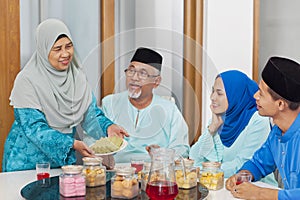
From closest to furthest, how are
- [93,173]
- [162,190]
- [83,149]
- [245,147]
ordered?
1. [162,190]
2. [93,173]
3. [83,149]
4. [245,147]

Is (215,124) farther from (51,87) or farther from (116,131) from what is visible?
(51,87)

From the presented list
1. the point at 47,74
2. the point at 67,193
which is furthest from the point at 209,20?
the point at 67,193

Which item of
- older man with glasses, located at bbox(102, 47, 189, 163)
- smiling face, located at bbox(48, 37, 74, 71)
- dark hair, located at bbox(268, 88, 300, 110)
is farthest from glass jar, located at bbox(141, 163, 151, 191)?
smiling face, located at bbox(48, 37, 74, 71)

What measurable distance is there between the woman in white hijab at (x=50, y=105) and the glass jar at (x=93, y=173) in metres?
0.34

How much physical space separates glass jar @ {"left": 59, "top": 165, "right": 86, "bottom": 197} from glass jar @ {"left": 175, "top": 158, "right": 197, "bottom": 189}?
0.33 meters

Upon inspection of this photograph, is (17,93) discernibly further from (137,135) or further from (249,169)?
(249,169)

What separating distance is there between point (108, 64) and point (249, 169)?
726 millimetres

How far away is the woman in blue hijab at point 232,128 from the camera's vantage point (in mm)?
2055

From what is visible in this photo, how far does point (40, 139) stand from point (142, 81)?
606mm

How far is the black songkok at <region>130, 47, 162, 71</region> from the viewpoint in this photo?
1989 mm

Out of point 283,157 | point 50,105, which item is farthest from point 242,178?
point 50,105

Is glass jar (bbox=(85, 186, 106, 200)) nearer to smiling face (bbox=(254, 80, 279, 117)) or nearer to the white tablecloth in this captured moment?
the white tablecloth

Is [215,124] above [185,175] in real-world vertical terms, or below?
above

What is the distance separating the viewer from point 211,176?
5.90 ft
